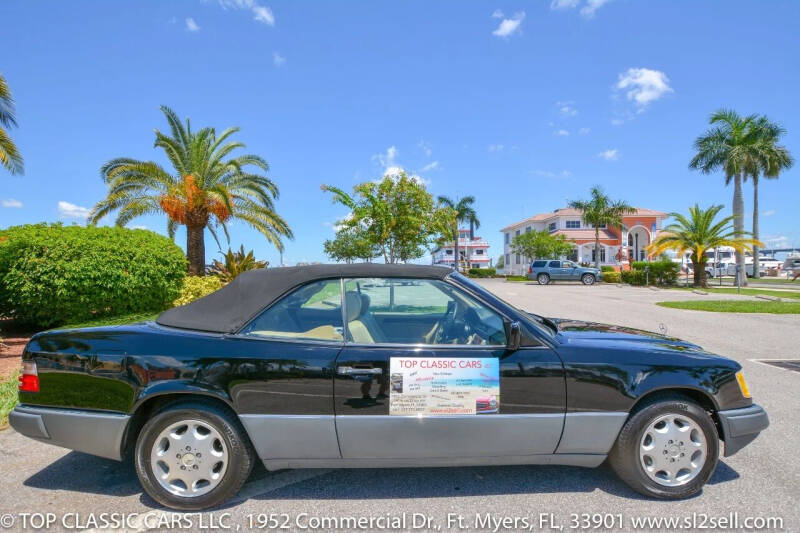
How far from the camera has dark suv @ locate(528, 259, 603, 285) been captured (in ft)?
105

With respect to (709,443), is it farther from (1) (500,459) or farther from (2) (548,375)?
(1) (500,459)

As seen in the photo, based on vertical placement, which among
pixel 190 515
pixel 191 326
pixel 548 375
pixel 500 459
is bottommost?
pixel 190 515

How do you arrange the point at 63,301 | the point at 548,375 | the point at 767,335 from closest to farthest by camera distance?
the point at 548,375 < the point at 63,301 < the point at 767,335

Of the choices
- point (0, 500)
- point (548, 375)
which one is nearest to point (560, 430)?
point (548, 375)

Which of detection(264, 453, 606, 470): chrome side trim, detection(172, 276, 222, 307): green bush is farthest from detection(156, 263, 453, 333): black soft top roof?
detection(172, 276, 222, 307): green bush

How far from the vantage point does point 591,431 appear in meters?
2.57

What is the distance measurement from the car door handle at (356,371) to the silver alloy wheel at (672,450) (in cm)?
168

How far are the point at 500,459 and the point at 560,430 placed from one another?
40 centimetres

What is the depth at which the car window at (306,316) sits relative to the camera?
2645 millimetres

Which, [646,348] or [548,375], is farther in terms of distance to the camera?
[646,348]

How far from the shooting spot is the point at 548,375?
2.54 meters

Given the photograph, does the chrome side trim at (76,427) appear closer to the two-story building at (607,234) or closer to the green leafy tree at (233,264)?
the green leafy tree at (233,264)

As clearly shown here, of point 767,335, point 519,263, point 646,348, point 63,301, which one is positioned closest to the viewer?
point 646,348

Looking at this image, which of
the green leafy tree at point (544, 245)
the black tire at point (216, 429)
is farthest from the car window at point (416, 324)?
the green leafy tree at point (544, 245)
